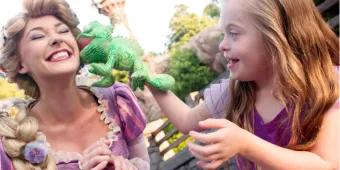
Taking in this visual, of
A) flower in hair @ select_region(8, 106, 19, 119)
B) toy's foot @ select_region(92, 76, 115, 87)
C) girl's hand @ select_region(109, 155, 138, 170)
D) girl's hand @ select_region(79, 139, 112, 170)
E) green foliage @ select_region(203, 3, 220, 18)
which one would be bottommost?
girl's hand @ select_region(109, 155, 138, 170)

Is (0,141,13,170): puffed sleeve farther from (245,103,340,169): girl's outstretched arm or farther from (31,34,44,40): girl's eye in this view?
(245,103,340,169): girl's outstretched arm

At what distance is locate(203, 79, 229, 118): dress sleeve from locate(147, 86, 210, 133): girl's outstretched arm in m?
0.02

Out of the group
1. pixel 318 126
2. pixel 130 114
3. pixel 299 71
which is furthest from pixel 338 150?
pixel 130 114

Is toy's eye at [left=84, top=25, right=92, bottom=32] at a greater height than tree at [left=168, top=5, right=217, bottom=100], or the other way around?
toy's eye at [left=84, top=25, right=92, bottom=32]

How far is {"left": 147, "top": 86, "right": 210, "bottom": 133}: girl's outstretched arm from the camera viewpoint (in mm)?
1161

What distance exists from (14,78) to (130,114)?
287 mm

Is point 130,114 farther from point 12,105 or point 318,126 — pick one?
point 318,126

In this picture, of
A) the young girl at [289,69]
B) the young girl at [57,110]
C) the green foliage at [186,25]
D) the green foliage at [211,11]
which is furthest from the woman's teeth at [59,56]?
the green foliage at [211,11]

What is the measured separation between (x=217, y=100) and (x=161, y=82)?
6.4 inches

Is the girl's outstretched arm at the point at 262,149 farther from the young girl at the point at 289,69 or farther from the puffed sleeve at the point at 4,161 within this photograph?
the puffed sleeve at the point at 4,161

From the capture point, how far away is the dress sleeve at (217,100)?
1.19 m

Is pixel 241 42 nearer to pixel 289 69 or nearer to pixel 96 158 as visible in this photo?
pixel 289 69

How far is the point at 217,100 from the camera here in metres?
1.21

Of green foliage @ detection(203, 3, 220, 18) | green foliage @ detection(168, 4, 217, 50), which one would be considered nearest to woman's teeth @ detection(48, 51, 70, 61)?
green foliage @ detection(168, 4, 217, 50)
